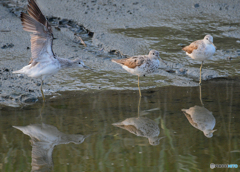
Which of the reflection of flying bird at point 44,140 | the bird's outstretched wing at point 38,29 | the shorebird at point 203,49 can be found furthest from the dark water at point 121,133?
the shorebird at point 203,49

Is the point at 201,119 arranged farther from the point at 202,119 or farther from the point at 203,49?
the point at 203,49

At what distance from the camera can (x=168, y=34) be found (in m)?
9.28

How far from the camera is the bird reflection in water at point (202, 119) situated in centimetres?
476

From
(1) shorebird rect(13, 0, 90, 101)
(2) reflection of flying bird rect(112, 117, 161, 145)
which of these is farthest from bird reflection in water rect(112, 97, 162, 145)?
(1) shorebird rect(13, 0, 90, 101)

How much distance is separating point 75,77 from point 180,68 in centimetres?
270

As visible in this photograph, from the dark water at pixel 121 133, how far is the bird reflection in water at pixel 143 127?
16 mm

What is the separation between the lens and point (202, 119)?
5223 millimetres

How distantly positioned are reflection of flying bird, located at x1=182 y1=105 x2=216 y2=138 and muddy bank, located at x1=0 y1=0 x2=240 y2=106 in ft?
5.12

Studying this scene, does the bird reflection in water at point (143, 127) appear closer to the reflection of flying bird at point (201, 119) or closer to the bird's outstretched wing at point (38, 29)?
the reflection of flying bird at point (201, 119)

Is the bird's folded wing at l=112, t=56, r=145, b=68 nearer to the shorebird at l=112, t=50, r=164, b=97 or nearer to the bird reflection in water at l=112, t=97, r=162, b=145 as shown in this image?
the shorebird at l=112, t=50, r=164, b=97

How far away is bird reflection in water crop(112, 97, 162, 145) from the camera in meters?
4.55

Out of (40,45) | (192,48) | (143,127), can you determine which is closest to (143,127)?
(143,127)

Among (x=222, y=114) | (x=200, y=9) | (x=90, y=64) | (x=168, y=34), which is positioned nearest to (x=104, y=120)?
(x=222, y=114)

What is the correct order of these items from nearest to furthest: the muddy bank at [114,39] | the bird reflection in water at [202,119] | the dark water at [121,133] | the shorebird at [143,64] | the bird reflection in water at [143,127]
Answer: the dark water at [121,133]
the bird reflection in water at [143,127]
the bird reflection in water at [202,119]
the shorebird at [143,64]
the muddy bank at [114,39]
